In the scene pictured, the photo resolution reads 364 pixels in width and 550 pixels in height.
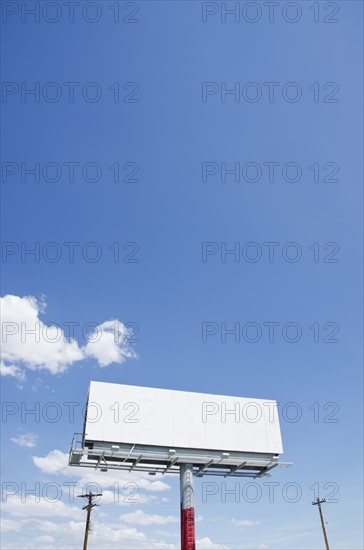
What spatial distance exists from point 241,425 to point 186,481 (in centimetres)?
490

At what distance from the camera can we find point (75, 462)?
23891 millimetres

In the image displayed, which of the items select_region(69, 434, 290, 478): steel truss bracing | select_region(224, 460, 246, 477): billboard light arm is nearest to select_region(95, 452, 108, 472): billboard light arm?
select_region(69, 434, 290, 478): steel truss bracing

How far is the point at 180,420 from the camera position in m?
25.8

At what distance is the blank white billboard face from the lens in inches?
945

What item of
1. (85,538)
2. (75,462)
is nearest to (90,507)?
(85,538)

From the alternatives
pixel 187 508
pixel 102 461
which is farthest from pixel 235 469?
pixel 102 461

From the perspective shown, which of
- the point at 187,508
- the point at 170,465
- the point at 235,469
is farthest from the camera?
the point at 235,469

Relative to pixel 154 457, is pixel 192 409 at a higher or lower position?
higher

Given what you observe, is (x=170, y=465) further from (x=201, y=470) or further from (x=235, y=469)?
(x=235, y=469)

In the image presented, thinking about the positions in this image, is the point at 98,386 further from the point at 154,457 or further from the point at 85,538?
the point at 85,538

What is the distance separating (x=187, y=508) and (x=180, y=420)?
4839 millimetres

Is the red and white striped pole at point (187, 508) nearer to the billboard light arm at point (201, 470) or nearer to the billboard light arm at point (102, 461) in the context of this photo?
the billboard light arm at point (201, 470)

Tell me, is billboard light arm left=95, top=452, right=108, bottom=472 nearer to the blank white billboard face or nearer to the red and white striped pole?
the blank white billboard face

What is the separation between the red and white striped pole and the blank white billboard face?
181cm
